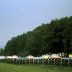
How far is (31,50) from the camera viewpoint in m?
81.1

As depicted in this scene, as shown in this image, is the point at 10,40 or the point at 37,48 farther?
the point at 10,40

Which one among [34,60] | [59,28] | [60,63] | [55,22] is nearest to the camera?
[60,63]

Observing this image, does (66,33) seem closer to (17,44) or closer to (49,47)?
(49,47)

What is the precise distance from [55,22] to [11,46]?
227ft

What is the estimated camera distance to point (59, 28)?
62938 millimetres

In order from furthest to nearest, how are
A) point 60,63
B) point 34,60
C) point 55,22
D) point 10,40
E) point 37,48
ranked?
1. point 10,40
2. point 37,48
3. point 55,22
4. point 34,60
5. point 60,63

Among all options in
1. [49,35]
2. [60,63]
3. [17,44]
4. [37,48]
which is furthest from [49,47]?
[17,44]

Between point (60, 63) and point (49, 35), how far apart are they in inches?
900

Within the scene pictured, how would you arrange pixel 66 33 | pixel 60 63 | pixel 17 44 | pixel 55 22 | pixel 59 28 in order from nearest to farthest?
pixel 60 63
pixel 66 33
pixel 59 28
pixel 55 22
pixel 17 44

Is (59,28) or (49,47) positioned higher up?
(59,28)

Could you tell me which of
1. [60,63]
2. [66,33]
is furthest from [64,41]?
[60,63]

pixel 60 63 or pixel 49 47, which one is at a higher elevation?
pixel 49 47

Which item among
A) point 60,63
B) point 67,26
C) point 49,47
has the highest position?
point 67,26

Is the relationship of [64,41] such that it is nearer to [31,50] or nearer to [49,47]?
[49,47]
